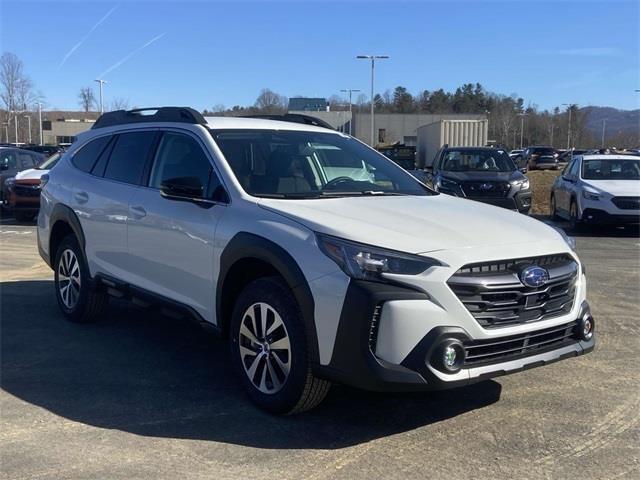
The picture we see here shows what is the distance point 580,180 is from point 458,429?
35.7 feet

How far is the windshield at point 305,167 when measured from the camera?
4.68 metres

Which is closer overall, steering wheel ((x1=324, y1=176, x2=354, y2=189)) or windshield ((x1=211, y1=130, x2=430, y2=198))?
windshield ((x1=211, y1=130, x2=430, y2=198))

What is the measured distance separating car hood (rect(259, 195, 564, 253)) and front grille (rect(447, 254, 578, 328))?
0.15m

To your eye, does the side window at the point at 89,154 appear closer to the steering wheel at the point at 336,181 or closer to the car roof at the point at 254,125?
the car roof at the point at 254,125

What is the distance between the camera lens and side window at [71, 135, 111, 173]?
246 inches

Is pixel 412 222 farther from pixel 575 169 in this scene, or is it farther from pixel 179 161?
pixel 575 169

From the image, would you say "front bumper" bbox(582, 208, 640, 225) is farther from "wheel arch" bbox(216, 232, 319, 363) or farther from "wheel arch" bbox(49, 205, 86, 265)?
"wheel arch" bbox(216, 232, 319, 363)

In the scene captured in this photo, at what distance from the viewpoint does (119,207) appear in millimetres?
5465

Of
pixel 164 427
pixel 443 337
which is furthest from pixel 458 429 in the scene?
pixel 164 427

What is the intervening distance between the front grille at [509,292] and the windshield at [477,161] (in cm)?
1126

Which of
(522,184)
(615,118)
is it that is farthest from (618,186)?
(615,118)

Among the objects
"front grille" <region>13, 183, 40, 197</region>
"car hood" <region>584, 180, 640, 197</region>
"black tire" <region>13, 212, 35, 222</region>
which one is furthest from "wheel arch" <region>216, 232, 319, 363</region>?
"black tire" <region>13, 212, 35, 222</region>

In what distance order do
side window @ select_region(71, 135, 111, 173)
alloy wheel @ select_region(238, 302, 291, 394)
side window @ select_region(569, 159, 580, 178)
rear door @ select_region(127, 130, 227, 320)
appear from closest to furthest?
alloy wheel @ select_region(238, 302, 291, 394) → rear door @ select_region(127, 130, 227, 320) → side window @ select_region(71, 135, 111, 173) → side window @ select_region(569, 159, 580, 178)

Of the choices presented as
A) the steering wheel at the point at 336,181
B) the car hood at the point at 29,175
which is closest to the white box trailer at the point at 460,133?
the car hood at the point at 29,175
